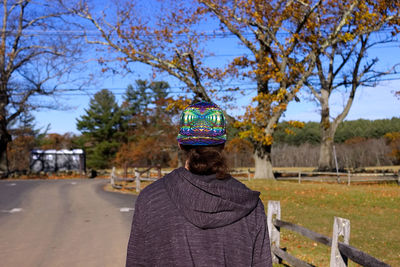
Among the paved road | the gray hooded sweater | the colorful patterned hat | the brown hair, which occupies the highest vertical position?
the colorful patterned hat

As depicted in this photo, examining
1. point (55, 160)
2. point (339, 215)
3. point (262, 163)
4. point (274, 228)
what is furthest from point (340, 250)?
point (55, 160)

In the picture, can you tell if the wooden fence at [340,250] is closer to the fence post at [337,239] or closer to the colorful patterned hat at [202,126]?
the fence post at [337,239]

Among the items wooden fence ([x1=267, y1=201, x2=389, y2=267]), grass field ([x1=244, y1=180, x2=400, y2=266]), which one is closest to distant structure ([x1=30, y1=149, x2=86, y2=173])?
grass field ([x1=244, y1=180, x2=400, y2=266])

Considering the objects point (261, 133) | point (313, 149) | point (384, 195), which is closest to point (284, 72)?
point (261, 133)

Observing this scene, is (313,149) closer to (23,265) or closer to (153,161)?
(153,161)

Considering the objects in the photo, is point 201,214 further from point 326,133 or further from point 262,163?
point 326,133

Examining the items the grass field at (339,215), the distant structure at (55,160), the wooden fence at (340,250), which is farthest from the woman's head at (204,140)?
the distant structure at (55,160)

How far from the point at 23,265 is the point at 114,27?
21398 millimetres

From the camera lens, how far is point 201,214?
7.09 feet

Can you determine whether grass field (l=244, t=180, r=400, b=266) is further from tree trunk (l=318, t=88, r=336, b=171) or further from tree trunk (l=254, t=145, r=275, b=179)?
tree trunk (l=318, t=88, r=336, b=171)

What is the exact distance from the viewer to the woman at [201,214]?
7.13 ft

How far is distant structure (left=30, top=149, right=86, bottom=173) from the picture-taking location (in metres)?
47.3

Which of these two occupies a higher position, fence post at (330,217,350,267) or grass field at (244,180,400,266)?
fence post at (330,217,350,267)

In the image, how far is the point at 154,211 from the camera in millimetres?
2270
